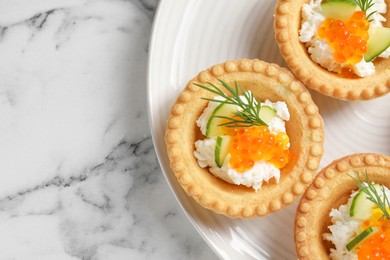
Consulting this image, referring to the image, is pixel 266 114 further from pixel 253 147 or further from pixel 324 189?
pixel 324 189

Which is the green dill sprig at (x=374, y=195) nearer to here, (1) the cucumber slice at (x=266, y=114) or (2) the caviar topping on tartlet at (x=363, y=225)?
(2) the caviar topping on tartlet at (x=363, y=225)

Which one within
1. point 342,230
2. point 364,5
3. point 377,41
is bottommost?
point 342,230

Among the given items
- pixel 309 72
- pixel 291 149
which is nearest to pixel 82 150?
pixel 291 149

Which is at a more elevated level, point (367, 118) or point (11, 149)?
point (367, 118)

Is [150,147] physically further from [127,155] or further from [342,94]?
[342,94]

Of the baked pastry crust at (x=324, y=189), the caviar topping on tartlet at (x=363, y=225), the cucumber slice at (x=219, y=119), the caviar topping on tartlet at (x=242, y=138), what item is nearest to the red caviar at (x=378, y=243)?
the caviar topping on tartlet at (x=363, y=225)

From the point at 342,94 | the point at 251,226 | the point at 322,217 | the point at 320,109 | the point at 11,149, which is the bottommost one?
the point at 11,149

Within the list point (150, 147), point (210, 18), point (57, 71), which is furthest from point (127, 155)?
point (210, 18)
